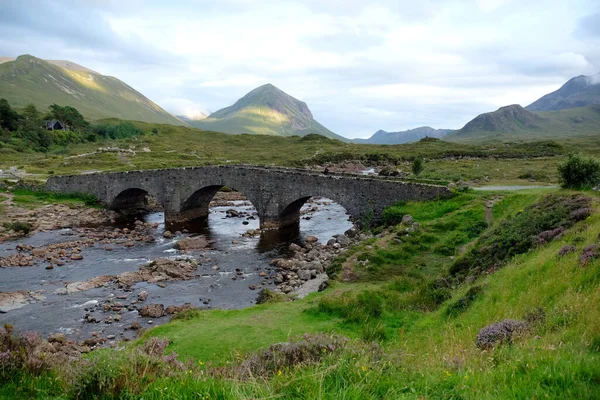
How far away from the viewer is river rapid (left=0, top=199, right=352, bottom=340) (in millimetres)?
20375

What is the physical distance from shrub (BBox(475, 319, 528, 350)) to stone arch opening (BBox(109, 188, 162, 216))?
4625 cm

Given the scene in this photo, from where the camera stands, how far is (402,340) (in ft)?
37.5

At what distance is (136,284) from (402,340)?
1920 cm

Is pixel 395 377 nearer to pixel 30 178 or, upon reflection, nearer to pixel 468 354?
pixel 468 354

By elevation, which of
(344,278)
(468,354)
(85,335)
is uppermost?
(468,354)

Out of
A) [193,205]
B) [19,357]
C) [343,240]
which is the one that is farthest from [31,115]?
[19,357]

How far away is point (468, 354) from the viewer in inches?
286

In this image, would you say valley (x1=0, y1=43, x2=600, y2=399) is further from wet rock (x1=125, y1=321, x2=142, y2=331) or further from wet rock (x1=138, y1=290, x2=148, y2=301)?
wet rock (x1=138, y1=290, x2=148, y2=301)

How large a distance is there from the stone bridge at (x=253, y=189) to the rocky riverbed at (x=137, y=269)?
9.33 ft

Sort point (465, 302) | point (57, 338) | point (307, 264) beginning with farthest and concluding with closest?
point (307, 264) → point (57, 338) → point (465, 302)

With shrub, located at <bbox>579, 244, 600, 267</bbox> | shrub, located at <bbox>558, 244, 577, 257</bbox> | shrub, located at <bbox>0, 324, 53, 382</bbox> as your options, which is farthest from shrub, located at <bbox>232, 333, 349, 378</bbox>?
shrub, located at <bbox>558, 244, 577, 257</bbox>

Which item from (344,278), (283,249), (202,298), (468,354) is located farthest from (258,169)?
(468,354)

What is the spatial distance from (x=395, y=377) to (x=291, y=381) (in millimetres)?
1517

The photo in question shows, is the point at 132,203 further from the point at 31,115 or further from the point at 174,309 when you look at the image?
the point at 31,115
